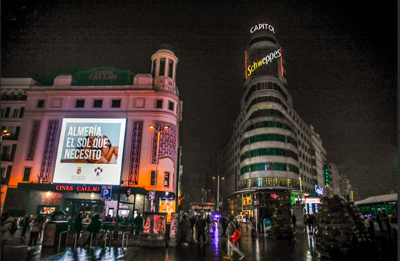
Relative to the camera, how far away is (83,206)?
130 ft

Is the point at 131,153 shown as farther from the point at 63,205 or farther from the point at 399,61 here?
the point at 399,61

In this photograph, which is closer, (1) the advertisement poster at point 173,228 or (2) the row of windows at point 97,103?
(1) the advertisement poster at point 173,228

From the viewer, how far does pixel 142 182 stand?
3931 cm

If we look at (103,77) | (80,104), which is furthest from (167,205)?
(103,77)

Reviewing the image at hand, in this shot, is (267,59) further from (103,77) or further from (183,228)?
(183,228)

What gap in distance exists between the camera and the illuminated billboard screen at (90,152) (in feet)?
124

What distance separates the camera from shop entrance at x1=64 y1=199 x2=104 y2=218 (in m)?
38.8

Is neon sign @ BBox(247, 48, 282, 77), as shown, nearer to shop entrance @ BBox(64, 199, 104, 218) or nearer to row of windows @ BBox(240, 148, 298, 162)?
row of windows @ BBox(240, 148, 298, 162)

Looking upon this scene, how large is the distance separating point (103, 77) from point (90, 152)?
14.5 metres

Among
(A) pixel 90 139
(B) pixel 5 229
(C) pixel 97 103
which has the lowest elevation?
(B) pixel 5 229

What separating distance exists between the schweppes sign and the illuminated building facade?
0.53 feet

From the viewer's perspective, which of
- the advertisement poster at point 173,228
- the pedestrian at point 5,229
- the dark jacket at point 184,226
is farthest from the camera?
the dark jacket at point 184,226

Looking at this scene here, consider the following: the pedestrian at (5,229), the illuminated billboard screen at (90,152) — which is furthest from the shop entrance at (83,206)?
the pedestrian at (5,229)

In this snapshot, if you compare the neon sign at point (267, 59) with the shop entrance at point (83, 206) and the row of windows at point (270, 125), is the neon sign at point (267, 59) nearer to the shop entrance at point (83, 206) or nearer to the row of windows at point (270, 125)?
the row of windows at point (270, 125)
